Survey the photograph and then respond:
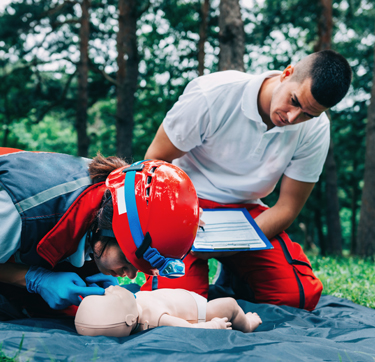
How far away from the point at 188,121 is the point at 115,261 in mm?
1398

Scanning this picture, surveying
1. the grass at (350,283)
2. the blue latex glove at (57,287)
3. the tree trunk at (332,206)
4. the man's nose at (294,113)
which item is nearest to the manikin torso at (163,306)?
the blue latex glove at (57,287)

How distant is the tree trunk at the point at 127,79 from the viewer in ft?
32.1

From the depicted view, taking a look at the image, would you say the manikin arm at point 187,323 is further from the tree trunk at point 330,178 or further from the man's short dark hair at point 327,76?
the tree trunk at point 330,178

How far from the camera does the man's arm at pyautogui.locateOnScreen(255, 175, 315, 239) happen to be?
304 centimetres

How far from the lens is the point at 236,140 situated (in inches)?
118

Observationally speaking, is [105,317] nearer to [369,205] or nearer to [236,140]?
[236,140]

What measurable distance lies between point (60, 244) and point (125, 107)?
330 inches

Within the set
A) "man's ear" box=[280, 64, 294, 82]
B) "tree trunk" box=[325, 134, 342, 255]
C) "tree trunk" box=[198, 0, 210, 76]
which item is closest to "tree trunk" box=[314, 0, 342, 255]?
"tree trunk" box=[325, 134, 342, 255]

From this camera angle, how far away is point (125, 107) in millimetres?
9836

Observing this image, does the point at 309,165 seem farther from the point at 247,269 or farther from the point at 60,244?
the point at 60,244

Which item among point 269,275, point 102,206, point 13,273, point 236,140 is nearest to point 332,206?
point 269,275

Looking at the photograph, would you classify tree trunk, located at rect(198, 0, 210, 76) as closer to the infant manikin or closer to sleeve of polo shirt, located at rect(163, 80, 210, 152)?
sleeve of polo shirt, located at rect(163, 80, 210, 152)

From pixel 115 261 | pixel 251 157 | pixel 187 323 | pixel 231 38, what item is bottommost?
pixel 187 323

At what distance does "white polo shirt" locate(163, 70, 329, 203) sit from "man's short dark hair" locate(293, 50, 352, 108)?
454 mm
